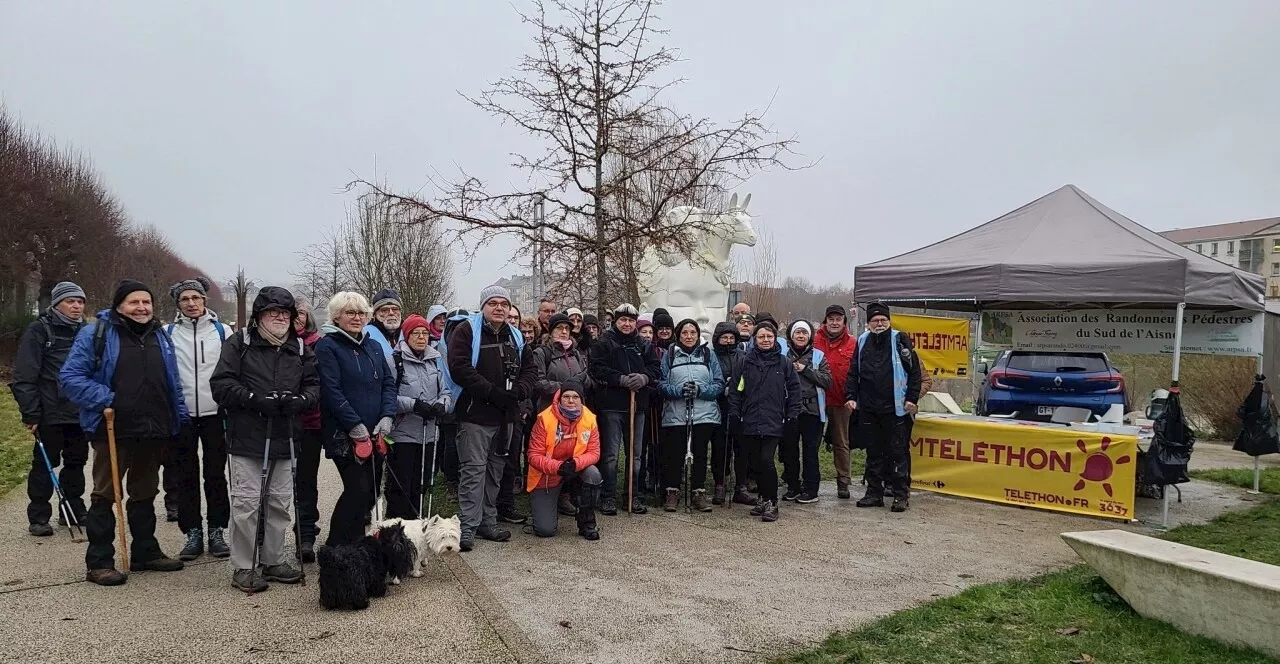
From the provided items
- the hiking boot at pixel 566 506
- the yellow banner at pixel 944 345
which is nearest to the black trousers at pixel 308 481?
the hiking boot at pixel 566 506

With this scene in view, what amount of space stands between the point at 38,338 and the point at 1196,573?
7.18 m

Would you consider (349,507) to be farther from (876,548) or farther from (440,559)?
(876,548)

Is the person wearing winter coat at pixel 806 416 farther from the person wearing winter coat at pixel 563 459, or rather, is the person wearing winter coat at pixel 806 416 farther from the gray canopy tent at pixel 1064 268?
the person wearing winter coat at pixel 563 459

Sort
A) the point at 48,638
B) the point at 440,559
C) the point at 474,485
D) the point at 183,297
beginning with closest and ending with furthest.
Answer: the point at 48,638, the point at 183,297, the point at 440,559, the point at 474,485

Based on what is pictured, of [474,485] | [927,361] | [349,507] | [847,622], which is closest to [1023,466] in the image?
[927,361]

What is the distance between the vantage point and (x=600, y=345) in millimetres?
6516

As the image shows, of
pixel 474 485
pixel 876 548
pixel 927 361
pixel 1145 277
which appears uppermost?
pixel 1145 277

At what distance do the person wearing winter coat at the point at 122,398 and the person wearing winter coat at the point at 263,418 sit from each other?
1.51 ft

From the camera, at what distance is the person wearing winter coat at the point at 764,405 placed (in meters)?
6.54

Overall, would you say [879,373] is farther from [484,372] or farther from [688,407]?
[484,372]

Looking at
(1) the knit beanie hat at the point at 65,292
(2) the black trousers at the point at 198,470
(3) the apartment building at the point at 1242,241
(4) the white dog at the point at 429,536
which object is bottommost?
(4) the white dog at the point at 429,536

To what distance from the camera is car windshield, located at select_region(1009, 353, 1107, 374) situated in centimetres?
926

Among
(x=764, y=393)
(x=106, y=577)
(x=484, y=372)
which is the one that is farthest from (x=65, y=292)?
(x=764, y=393)

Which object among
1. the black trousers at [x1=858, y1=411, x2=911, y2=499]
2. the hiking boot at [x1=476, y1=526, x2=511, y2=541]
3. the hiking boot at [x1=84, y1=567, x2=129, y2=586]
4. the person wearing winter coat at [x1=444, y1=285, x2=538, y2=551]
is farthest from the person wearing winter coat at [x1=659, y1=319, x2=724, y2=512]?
the hiking boot at [x1=84, y1=567, x2=129, y2=586]
